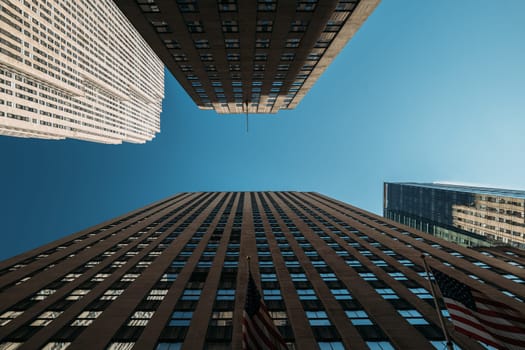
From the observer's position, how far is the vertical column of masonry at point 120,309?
1953cm

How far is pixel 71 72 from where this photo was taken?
120 m

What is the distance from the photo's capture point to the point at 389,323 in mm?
21234

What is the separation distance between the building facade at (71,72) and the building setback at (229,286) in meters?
84.3

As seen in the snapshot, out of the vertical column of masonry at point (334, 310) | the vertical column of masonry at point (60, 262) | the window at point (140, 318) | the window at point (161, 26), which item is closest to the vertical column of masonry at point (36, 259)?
the vertical column of masonry at point (60, 262)

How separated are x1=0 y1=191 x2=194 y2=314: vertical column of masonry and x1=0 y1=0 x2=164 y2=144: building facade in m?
77.6

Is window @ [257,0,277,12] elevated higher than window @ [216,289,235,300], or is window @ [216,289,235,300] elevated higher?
window @ [257,0,277,12]

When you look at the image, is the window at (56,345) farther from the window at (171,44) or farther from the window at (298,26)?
the window at (298,26)

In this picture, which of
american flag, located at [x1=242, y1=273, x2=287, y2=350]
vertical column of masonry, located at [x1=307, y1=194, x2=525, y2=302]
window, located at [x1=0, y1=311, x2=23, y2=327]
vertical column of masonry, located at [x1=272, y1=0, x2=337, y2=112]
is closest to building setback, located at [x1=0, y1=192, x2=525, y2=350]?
window, located at [x1=0, y1=311, x2=23, y2=327]

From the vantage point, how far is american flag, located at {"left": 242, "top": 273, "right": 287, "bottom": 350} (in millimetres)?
12484

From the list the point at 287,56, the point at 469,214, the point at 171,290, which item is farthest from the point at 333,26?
the point at 469,214

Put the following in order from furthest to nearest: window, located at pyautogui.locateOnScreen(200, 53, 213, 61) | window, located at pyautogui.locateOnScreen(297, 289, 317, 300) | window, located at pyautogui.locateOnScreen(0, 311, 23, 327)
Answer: window, located at pyautogui.locateOnScreen(200, 53, 213, 61)
window, located at pyautogui.locateOnScreen(297, 289, 317, 300)
window, located at pyautogui.locateOnScreen(0, 311, 23, 327)

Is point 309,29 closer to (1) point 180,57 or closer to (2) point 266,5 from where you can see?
(2) point 266,5

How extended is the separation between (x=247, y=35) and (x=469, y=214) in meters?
90.4

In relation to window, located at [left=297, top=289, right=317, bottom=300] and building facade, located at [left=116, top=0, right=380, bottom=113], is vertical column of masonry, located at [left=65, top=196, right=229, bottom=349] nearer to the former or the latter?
window, located at [left=297, top=289, right=317, bottom=300]
